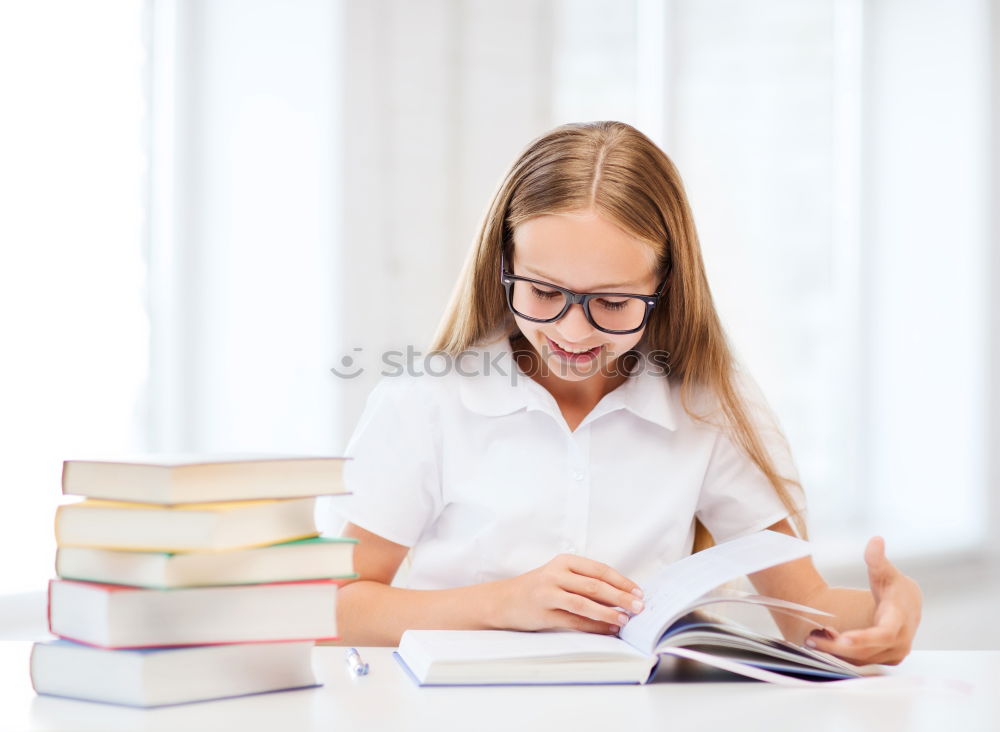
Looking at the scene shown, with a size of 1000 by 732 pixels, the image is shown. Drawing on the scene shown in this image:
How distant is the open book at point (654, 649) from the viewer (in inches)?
35.2

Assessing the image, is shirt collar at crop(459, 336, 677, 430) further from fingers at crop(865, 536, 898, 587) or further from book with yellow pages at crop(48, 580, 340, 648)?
book with yellow pages at crop(48, 580, 340, 648)

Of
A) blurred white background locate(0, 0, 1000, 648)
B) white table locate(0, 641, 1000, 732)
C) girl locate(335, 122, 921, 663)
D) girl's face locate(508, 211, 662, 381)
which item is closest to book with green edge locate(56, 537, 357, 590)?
white table locate(0, 641, 1000, 732)

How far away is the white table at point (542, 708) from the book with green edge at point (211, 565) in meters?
0.10

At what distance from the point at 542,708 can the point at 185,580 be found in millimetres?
306

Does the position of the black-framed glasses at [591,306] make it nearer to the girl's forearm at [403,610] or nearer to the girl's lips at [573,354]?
the girl's lips at [573,354]

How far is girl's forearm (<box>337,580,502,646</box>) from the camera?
116 centimetres

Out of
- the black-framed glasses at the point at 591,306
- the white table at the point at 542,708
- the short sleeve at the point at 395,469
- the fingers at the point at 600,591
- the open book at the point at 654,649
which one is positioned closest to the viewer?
the white table at the point at 542,708

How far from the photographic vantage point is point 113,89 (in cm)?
211

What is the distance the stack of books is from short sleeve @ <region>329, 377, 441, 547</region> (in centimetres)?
52

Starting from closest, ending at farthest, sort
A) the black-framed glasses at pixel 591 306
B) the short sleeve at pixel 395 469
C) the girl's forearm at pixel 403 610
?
1. the girl's forearm at pixel 403 610
2. the black-framed glasses at pixel 591 306
3. the short sleeve at pixel 395 469

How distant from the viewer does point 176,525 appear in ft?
2.60

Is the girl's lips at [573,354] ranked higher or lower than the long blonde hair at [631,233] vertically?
lower

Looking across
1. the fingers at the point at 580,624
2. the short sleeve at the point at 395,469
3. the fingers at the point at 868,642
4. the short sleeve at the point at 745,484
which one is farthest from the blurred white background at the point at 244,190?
the fingers at the point at 868,642

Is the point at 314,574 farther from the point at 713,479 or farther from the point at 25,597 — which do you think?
the point at 25,597
